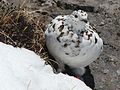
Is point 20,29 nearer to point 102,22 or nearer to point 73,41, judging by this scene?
point 73,41

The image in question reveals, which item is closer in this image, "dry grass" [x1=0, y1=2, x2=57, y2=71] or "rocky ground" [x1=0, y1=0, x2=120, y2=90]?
"dry grass" [x1=0, y1=2, x2=57, y2=71]

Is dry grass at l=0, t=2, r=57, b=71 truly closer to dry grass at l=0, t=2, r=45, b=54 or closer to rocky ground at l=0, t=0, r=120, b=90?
dry grass at l=0, t=2, r=45, b=54

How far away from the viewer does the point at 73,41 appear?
3805 millimetres

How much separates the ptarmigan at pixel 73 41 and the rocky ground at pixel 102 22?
43 centimetres

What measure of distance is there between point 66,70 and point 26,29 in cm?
57

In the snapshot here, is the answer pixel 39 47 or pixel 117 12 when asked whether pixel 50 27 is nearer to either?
pixel 39 47

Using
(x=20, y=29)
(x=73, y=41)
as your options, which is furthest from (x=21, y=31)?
(x=73, y=41)

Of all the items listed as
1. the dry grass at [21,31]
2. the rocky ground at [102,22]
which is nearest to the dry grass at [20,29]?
the dry grass at [21,31]

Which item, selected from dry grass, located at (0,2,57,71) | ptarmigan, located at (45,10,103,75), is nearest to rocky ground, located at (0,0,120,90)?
dry grass, located at (0,2,57,71)

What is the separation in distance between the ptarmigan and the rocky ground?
43 cm

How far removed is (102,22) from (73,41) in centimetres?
122

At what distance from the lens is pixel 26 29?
4.16 m

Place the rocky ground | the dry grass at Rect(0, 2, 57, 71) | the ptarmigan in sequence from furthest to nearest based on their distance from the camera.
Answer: the rocky ground < the dry grass at Rect(0, 2, 57, 71) < the ptarmigan

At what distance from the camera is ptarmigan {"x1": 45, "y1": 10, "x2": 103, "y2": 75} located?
379cm
